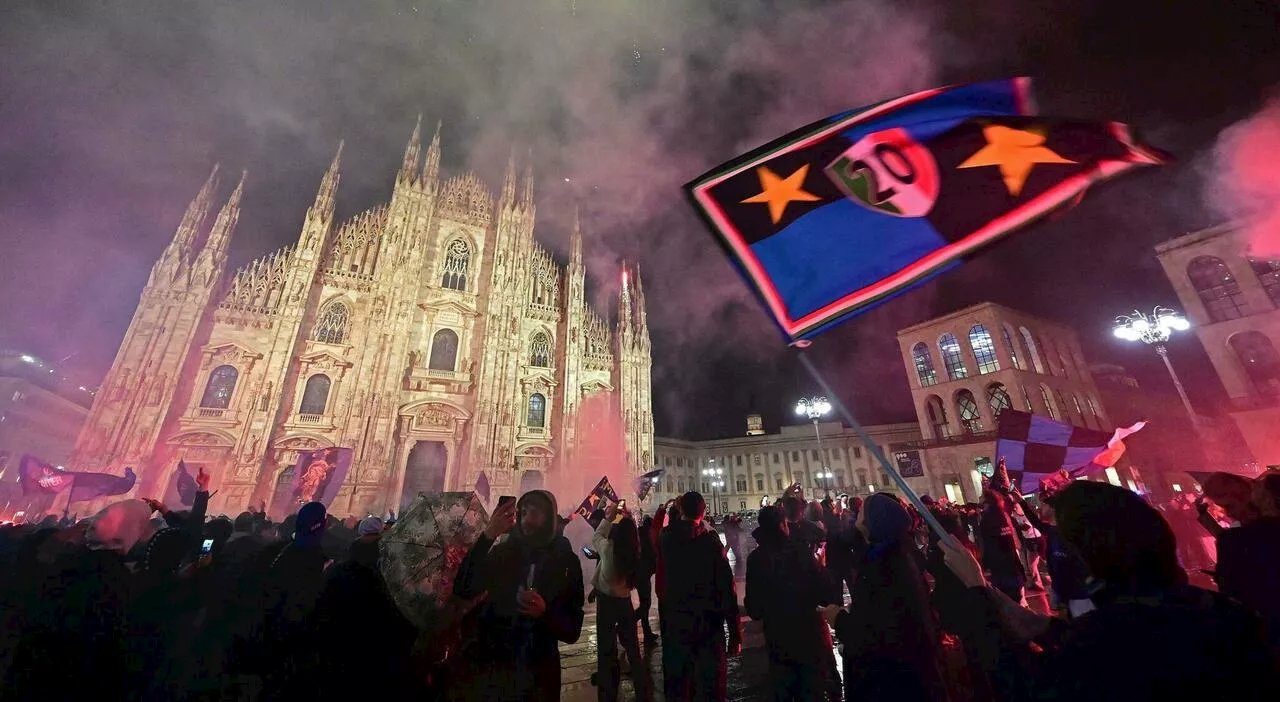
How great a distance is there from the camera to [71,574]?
2.74 m

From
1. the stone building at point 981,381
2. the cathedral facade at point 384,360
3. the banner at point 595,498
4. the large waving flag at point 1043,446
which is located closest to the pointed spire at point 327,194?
the cathedral facade at point 384,360

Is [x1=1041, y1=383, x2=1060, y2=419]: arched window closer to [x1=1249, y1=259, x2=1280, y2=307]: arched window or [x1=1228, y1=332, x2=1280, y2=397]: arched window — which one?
[x1=1228, y1=332, x2=1280, y2=397]: arched window

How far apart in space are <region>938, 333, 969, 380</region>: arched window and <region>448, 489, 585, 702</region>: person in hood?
119 ft

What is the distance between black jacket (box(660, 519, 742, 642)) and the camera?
3584 millimetres

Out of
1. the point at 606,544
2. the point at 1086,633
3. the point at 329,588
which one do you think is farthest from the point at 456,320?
the point at 1086,633

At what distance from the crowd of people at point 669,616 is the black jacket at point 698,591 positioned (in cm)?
1

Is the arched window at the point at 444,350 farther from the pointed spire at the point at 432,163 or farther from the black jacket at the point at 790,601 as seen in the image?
the black jacket at the point at 790,601

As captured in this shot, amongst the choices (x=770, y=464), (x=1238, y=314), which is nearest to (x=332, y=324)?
(x=1238, y=314)

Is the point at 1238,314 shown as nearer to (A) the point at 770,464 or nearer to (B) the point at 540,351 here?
(B) the point at 540,351

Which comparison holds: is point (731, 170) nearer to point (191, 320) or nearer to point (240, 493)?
point (240, 493)

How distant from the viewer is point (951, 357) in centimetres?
3164

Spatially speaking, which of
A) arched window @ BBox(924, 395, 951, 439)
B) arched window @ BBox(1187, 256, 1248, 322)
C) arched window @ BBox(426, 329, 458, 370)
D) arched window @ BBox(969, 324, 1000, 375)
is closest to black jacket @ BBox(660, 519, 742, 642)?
arched window @ BBox(426, 329, 458, 370)

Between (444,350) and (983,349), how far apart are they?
116 ft

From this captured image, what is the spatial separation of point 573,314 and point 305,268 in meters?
14.5
